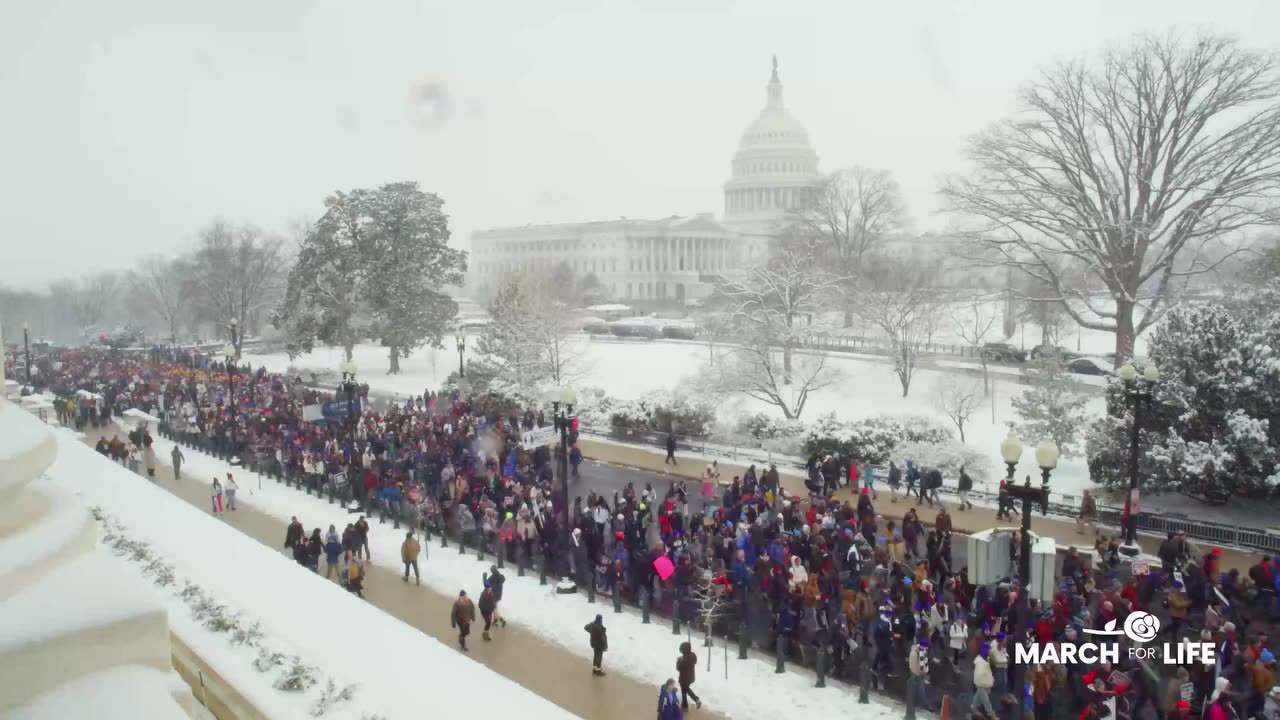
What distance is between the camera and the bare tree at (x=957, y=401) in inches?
1137

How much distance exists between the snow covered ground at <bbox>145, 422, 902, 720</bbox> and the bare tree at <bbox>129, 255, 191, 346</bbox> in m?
61.5

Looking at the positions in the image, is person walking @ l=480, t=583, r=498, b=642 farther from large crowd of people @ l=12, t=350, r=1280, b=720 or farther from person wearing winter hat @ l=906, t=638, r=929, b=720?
person wearing winter hat @ l=906, t=638, r=929, b=720

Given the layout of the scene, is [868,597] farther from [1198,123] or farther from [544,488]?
[1198,123]

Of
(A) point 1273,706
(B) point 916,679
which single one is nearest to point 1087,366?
(B) point 916,679

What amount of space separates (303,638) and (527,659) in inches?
168

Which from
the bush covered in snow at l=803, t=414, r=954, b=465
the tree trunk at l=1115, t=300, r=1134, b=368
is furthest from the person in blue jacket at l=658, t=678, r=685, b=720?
the tree trunk at l=1115, t=300, r=1134, b=368

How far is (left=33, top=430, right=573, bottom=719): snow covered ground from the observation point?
26.1ft

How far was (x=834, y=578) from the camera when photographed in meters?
13.9

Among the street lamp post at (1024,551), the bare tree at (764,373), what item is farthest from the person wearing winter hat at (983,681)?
the bare tree at (764,373)

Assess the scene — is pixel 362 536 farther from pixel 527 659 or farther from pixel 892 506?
pixel 892 506

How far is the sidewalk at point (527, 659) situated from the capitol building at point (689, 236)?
104 m

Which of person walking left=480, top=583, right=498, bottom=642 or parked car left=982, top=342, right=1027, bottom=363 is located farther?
parked car left=982, top=342, right=1027, bottom=363

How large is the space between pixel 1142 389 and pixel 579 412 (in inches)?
747

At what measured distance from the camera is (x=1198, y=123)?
89.1 feet
